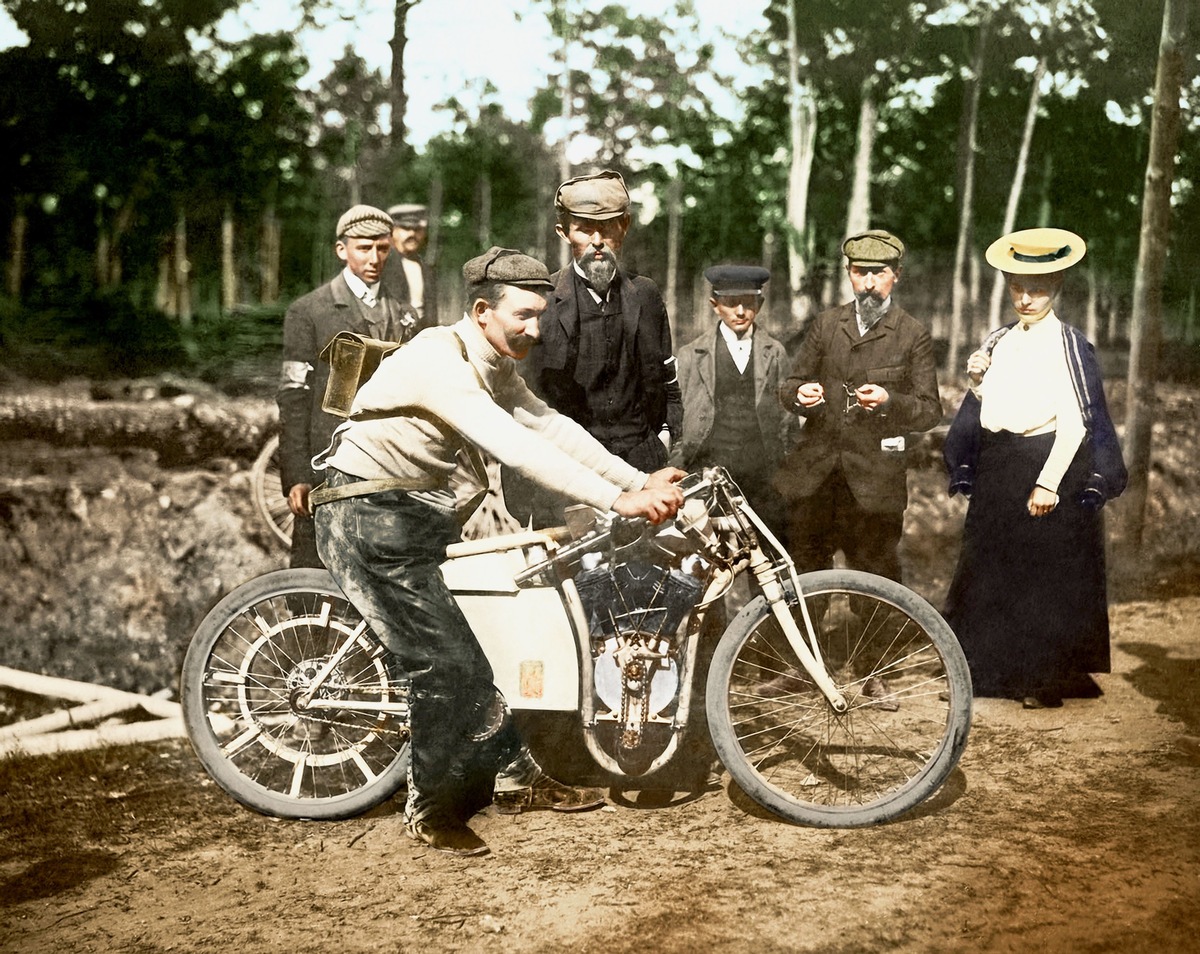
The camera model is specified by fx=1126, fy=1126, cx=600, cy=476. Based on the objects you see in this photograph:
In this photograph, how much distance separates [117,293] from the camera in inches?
225

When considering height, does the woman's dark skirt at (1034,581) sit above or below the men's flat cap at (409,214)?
below

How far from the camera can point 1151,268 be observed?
5.66 metres

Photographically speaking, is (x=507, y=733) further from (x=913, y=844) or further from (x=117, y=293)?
(x=117, y=293)

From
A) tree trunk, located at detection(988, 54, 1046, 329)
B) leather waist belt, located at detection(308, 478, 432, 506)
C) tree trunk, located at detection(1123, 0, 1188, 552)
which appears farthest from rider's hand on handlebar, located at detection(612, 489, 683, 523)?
tree trunk, located at detection(1123, 0, 1188, 552)

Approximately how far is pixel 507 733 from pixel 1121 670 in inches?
123

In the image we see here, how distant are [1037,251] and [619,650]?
2813mm

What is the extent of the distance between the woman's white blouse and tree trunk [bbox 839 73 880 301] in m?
0.88

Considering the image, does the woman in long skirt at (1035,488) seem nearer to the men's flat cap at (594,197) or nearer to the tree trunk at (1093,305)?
the tree trunk at (1093,305)

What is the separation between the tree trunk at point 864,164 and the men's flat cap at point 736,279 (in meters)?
0.40

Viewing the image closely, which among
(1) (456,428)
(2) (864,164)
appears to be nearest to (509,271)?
(1) (456,428)

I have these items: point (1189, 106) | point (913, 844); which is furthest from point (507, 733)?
point (1189, 106)

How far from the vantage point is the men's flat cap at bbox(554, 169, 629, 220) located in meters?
4.91

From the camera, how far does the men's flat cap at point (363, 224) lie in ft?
17.8

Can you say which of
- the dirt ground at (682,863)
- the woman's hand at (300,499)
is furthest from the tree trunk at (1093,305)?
the woman's hand at (300,499)
